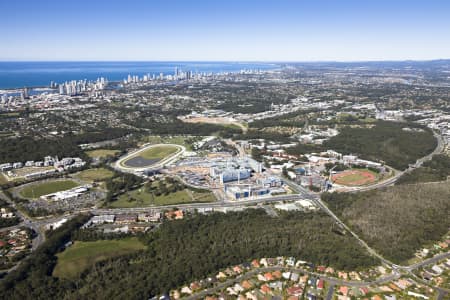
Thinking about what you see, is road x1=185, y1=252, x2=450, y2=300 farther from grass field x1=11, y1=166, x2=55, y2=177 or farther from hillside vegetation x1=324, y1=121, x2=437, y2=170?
grass field x1=11, y1=166, x2=55, y2=177

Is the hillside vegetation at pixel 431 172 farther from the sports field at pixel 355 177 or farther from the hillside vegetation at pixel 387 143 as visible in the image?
the sports field at pixel 355 177

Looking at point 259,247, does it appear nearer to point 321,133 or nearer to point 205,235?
point 205,235

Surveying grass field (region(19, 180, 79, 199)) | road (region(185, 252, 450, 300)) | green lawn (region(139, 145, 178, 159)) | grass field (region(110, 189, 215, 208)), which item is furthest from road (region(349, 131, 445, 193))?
grass field (region(19, 180, 79, 199))

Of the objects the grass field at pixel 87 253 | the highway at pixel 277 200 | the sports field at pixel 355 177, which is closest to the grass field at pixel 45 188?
the highway at pixel 277 200

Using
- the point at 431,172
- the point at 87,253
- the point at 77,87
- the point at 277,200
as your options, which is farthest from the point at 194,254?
the point at 77,87

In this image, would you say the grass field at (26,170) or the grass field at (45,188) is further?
the grass field at (26,170)

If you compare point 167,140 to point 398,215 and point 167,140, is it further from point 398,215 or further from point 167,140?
point 398,215

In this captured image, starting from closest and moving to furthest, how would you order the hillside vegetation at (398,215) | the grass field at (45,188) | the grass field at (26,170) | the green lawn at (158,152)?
the hillside vegetation at (398,215) < the grass field at (45,188) < the grass field at (26,170) < the green lawn at (158,152)
